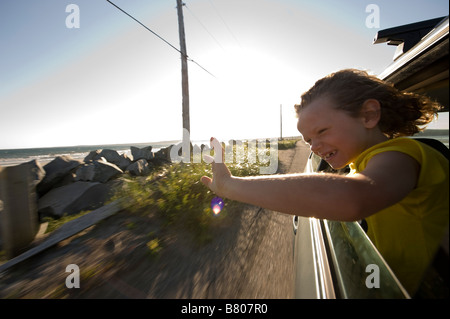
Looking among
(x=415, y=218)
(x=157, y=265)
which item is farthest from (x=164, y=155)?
(x=415, y=218)

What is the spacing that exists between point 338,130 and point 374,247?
1.83 ft

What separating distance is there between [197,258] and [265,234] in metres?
1.28

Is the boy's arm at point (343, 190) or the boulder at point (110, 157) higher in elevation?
the boy's arm at point (343, 190)

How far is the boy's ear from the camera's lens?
40.3 inches

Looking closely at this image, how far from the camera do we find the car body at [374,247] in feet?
2.47

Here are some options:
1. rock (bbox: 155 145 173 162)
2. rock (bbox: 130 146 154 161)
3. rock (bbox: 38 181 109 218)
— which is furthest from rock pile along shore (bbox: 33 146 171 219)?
rock (bbox: 130 146 154 161)

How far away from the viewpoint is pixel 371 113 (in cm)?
104

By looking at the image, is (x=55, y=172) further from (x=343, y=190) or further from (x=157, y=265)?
(x=343, y=190)

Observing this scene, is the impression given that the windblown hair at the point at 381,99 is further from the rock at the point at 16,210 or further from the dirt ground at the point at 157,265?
the rock at the point at 16,210

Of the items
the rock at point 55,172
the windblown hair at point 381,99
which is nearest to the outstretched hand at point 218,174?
the windblown hair at point 381,99

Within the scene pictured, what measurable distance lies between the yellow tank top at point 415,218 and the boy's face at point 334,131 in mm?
133

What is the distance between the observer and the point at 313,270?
4.25ft

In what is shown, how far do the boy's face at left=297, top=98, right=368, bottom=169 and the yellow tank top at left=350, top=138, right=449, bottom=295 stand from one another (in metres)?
0.13
